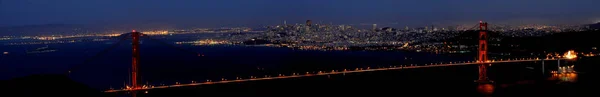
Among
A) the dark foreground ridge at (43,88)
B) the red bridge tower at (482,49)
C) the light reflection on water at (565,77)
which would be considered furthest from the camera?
the red bridge tower at (482,49)

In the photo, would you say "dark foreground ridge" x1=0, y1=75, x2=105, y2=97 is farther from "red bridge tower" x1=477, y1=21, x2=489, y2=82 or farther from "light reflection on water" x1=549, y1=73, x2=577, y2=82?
"light reflection on water" x1=549, y1=73, x2=577, y2=82

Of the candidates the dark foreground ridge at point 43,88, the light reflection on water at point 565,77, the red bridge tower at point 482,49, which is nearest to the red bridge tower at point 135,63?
the dark foreground ridge at point 43,88

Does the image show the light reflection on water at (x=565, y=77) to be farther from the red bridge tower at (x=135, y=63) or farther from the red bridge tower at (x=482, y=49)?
the red bridge tower at (x=135, y=63)

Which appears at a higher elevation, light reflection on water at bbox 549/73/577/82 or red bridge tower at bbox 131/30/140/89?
red bridge tower at bbox 131/30/140/89

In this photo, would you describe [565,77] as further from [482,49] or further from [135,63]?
[135,63]

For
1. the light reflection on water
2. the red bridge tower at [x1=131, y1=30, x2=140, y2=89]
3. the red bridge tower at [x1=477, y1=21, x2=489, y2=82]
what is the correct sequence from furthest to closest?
the red bridge tower at [x1=477, y1=21, x2=489, y2=82]
the light reflection on water
the red bridge tower at [x1=131, y1=30, x2=140, y2=89]

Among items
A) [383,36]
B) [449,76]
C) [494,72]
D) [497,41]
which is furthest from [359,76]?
[383,36]

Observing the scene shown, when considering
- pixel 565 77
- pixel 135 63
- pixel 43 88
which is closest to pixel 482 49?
pixel 565 77

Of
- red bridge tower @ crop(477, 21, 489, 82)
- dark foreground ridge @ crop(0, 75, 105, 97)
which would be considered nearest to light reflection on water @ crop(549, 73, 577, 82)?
red bridge tower @ crop(477, 21, 489, 82)
